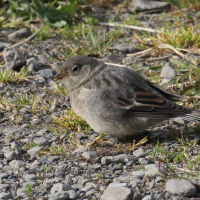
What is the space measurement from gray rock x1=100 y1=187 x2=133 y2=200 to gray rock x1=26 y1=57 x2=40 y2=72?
3567 millimetres

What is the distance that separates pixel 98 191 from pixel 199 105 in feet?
7.49

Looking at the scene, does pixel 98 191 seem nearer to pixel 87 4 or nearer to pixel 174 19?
pixel 174 19

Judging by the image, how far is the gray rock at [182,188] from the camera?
3176 millimetres

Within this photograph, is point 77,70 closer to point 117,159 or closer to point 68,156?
point 68,156

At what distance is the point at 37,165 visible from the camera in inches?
155

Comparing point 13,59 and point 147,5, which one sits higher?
point 13,59

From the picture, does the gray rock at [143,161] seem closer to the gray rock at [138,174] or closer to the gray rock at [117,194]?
the gray rock at [138,174]

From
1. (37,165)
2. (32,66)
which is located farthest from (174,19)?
(37,165)

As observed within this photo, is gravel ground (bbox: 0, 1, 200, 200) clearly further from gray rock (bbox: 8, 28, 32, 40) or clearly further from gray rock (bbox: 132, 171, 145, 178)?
gray rock (bbox: 8, 28, 32, 40)

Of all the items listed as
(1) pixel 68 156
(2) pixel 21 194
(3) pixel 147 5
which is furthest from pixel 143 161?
(3) pixel 147 5

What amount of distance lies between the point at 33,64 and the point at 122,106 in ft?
8.71

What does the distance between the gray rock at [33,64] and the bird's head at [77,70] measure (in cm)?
158

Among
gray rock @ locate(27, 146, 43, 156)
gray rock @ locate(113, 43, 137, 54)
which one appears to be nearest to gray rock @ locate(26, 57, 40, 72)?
gray rock @ locate(113, 43, 137, 54)

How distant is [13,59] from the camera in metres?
6.33
